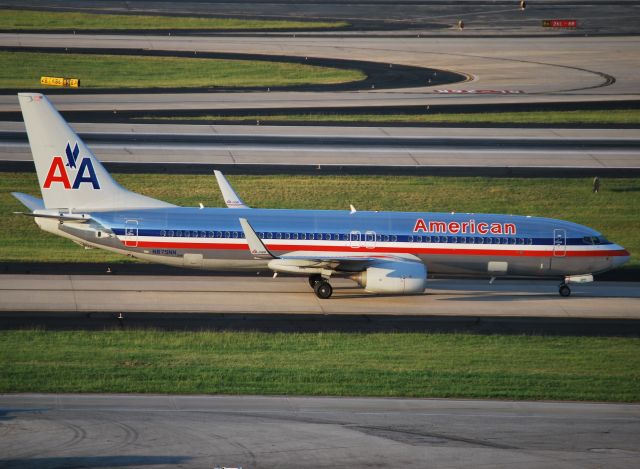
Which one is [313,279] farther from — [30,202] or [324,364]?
[30,202]

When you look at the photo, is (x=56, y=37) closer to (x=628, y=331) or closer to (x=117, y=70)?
(x=117, y=70)

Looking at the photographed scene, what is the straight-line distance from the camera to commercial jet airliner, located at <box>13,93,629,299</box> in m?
44.5

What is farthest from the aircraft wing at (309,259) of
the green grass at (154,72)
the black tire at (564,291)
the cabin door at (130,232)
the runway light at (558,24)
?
the runway light at (558,24)

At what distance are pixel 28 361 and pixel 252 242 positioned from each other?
1163 centimetres

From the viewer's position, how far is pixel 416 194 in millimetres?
60344

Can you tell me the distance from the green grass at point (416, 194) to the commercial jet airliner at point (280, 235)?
434 inches

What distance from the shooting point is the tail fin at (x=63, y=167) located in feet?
146

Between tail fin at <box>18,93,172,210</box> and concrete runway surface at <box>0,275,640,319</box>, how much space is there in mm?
3551

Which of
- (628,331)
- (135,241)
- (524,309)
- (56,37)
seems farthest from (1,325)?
(56,37)

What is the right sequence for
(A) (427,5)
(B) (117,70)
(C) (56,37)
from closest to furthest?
(B) (117,70), (C) (56,37), (A) (427,5)

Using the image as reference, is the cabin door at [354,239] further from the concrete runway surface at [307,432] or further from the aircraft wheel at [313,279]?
the concrete runway surface at [307,432]

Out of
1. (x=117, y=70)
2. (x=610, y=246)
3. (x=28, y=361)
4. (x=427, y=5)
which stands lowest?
(x=28, y=361)

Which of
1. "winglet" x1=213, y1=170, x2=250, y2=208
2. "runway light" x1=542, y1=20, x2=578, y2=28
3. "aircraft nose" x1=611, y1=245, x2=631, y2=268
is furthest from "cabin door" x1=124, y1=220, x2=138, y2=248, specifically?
"runway light" x1=542, y1=20, x2=578, y2=28

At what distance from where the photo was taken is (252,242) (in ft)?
144
